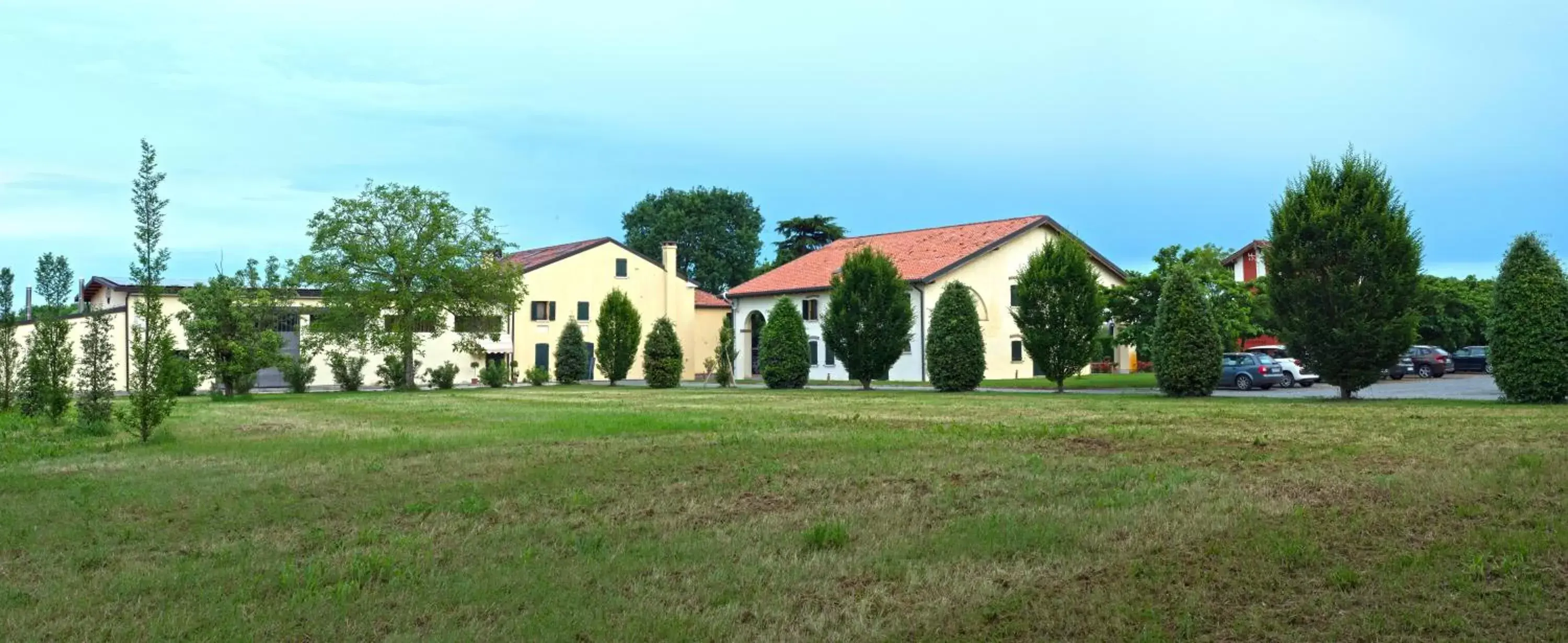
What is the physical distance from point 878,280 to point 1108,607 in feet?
108

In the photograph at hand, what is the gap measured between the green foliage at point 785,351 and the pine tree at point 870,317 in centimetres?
237

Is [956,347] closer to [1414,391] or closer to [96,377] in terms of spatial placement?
[1414,391]

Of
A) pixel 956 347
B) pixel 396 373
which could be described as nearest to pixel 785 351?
pixel 956 347

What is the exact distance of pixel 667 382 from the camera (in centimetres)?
4397

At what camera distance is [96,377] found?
17.9 metres

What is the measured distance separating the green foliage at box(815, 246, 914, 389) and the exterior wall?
9.66 metres

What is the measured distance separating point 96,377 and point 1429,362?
149 feet

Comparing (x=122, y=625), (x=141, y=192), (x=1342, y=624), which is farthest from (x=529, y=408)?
(x=1342, y=624)

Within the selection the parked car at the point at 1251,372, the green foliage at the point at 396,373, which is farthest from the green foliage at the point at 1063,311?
the green foliage at the point at 396,373


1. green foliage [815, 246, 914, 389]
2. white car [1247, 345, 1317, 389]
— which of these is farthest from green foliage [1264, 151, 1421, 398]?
green foliage [815, 246, 914, 389]

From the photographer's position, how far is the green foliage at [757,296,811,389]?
40.8m

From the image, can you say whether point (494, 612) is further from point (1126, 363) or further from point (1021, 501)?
point (1126, 363)

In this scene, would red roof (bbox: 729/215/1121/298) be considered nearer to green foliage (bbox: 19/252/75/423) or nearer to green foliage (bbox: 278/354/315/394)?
green foliage (bbox: 278/354/315/394)

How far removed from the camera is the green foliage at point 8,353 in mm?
24984
